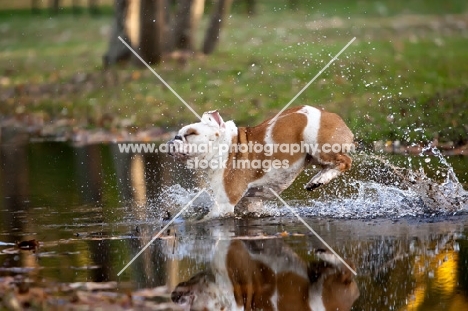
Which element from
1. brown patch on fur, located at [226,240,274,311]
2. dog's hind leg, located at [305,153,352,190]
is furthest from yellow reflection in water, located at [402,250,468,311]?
dog's hind leg, located at [305,153,352,190]

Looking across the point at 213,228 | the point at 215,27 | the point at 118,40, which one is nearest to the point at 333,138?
the point at 213,228

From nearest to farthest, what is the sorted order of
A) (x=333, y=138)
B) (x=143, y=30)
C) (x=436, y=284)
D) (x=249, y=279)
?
(x=436, y=284)
(x=249, y=279)
(x=333, y=138)
(x=143, y=30)

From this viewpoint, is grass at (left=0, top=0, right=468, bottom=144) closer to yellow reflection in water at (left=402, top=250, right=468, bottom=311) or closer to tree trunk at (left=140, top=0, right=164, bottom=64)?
tree trunk at (left=140, top=0, right=164, bottom=64)

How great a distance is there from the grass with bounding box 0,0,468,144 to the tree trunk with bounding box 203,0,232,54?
0.38 meters

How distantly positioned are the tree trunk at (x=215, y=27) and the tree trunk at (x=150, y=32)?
212 cm

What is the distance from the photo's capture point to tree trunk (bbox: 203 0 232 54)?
25.0 m

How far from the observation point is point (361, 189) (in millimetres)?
11125

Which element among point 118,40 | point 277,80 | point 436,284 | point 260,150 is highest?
point 118,40

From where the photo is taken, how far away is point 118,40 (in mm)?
23141

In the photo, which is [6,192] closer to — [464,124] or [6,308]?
[6,308]

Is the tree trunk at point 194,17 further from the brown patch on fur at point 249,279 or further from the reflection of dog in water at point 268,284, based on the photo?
the reflection of dog in water at point 268,284

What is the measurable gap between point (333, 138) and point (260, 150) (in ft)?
2.55

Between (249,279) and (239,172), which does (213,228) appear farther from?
(249,279)

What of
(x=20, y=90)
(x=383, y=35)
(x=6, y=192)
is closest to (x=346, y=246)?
(x=6, y=192)
